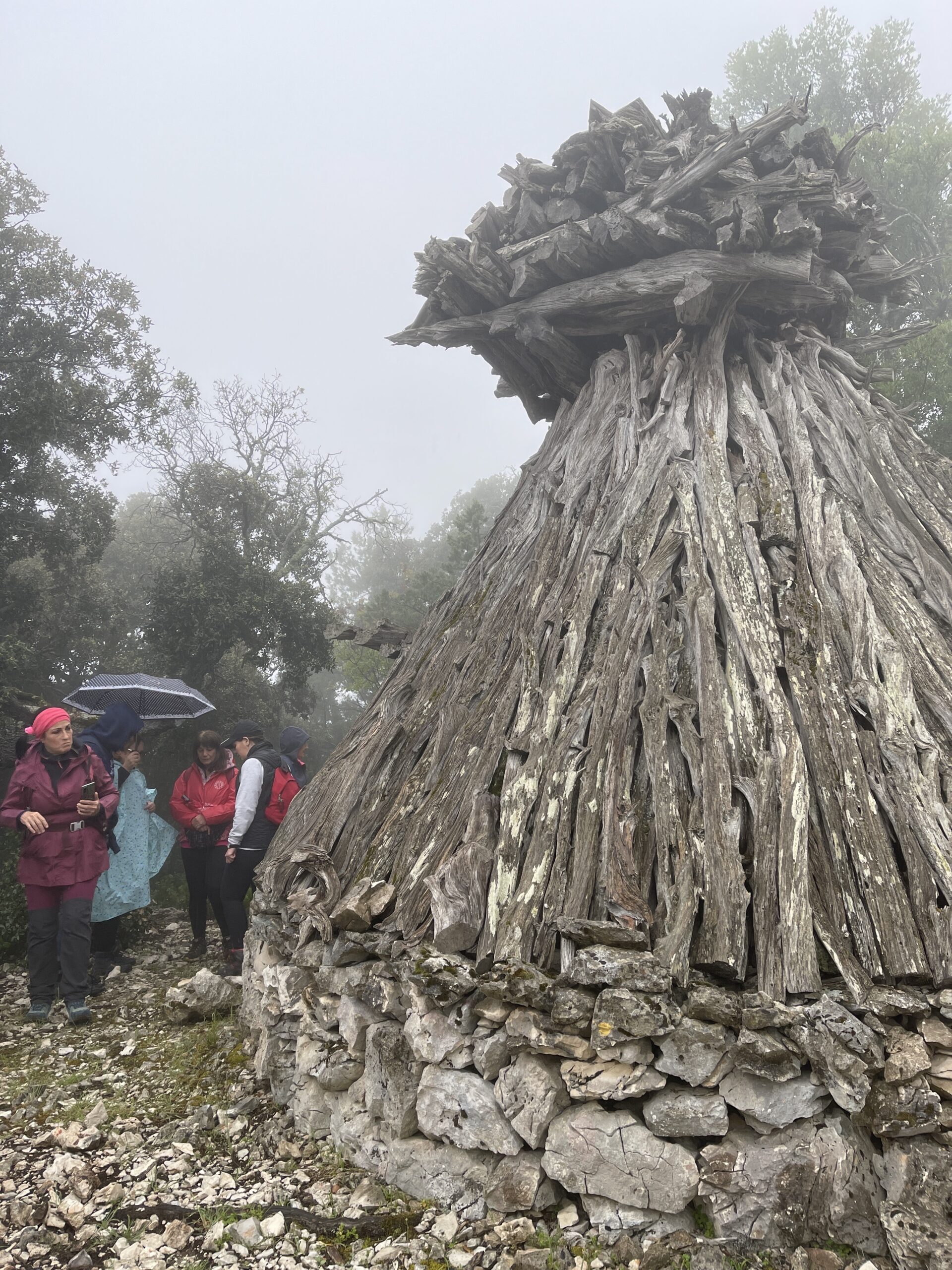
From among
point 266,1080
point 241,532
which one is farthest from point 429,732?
point 241,532

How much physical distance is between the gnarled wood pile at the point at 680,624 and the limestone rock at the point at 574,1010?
0.20 m

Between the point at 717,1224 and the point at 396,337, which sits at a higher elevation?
the point at 396,337

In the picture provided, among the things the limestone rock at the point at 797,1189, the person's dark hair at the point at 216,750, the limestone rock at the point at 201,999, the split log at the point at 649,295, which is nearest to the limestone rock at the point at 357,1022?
the limestone rock at the point at 797,1189

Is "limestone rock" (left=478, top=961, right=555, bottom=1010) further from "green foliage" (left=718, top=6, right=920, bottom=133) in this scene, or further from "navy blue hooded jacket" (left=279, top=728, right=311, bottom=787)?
"green foliage" (left=718, top=6, right=920, bottom=133)

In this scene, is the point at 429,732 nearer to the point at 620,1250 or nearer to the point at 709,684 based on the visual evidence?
the point at 709,684

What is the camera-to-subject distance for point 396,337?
7215 millimetres

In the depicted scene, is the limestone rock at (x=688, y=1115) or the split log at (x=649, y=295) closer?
the limestone rock at (x=688, y=1115)

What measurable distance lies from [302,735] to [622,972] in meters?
3.82

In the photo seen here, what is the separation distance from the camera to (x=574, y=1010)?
113 inches

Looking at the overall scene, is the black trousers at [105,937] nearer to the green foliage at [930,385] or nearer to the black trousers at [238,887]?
the black trousers at [238,887]

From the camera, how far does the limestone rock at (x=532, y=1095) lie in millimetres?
2820

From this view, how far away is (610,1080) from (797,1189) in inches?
25.6

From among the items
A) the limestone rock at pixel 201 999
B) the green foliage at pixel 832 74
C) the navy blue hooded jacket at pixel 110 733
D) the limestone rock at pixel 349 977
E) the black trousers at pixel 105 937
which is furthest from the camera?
the green foliage at pixel 832 74

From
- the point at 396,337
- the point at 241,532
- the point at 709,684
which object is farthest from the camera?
the point at 241,532
